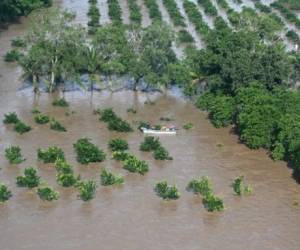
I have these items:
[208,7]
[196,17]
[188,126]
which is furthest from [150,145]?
[208,7]

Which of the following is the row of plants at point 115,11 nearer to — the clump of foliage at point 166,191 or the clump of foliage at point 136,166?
the clump of foliage at point 136,166

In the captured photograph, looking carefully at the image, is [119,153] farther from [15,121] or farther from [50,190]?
[15,121]

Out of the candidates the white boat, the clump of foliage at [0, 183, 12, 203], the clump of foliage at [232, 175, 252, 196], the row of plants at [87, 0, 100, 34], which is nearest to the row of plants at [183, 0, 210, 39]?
the row of plants at [87, 0, 100, 34]

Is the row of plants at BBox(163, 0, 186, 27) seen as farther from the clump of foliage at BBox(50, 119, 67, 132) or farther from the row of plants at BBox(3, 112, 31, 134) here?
the clump of foliage at BBox(50, 119, 67, 132)

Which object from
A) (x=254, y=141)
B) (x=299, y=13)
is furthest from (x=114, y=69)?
(x=299, y=13)

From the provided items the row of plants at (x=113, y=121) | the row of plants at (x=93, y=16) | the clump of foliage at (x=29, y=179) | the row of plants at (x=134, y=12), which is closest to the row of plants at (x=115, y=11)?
the row of plants at (x=134, y=12)

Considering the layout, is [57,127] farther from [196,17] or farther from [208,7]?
[208,7]
